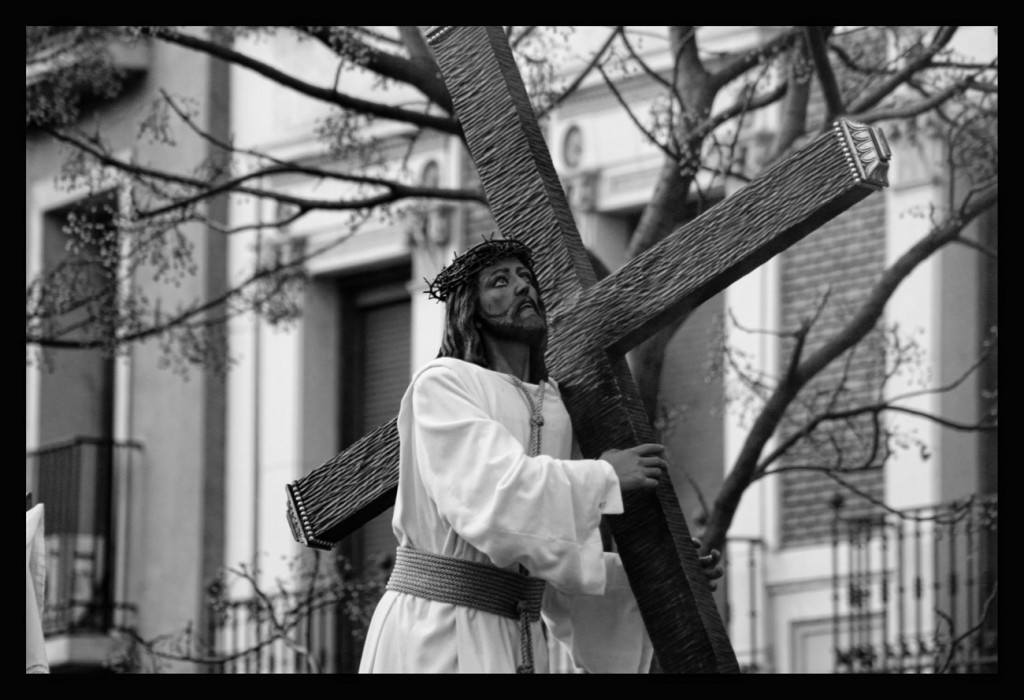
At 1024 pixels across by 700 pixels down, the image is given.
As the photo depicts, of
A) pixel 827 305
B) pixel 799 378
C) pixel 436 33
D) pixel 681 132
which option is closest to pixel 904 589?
pixel 827 305

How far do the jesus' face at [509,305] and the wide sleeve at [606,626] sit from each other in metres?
0.67

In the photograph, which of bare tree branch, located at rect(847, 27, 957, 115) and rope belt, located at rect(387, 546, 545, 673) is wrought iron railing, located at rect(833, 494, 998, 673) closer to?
bare tree branch, located at rect(847, 27, 957, 115)

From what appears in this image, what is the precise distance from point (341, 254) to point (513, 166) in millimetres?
11131

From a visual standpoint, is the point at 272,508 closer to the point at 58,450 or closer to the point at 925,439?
the point at 58,450

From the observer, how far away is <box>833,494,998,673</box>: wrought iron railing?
566 inches

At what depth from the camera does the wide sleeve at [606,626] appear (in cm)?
749

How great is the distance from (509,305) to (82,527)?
1222 cm

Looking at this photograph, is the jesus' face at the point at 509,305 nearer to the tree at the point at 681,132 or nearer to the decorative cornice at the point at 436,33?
the decorative cornice at the point at 436,33

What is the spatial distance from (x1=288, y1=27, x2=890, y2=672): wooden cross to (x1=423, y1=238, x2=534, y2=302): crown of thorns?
24 centimetres

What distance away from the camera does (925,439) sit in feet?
48.9

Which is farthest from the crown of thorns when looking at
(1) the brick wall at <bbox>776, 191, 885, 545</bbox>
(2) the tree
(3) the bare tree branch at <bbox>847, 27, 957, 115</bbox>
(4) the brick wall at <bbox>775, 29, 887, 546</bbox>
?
(1) the brick wall at <bbox>776, 191, 885, 545</bbox>

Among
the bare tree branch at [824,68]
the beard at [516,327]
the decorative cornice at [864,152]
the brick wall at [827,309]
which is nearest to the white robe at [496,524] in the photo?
the beard at [516,327]
